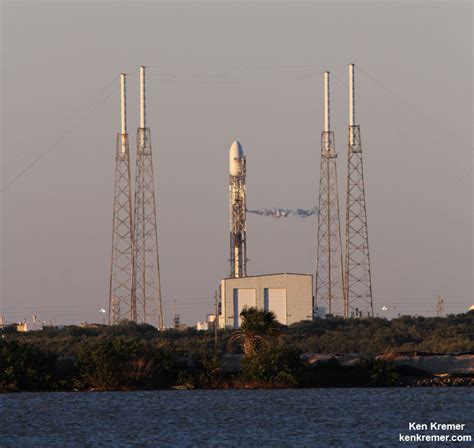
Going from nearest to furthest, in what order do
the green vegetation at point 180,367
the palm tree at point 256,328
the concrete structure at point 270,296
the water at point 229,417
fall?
1. the water at point 229,417
2. the palm tree at point 256,328
3. the green vegetation at point 180,367
4. the concrete structure at point 270,296

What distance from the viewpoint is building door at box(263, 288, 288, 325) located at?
5586 inches

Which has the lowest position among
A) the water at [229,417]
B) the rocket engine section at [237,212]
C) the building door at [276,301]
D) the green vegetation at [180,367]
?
the water at [229,417]

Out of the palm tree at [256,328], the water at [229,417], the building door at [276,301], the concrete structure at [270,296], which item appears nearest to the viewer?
the water at [229,417]

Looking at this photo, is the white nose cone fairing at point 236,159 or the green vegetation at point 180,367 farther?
the white nose cone fairing at point 236,159

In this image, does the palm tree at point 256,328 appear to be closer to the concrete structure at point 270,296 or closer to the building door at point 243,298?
the concrete structure at point 270,296

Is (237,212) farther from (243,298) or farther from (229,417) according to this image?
(229,417)

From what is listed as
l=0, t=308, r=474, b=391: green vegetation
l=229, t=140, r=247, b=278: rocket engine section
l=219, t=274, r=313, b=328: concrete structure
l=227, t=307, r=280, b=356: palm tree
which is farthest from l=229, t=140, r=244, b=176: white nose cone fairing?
l=227, t=307, r=280, b=356: palm tree

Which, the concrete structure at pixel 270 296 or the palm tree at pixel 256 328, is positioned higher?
the concrete structure at pixel 270 296

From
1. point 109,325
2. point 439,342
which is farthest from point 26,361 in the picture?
point 439,342

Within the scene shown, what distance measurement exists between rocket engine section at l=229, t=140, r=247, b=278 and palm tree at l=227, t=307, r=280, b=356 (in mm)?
40428

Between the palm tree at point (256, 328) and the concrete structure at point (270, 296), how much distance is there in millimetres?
Result: 35500

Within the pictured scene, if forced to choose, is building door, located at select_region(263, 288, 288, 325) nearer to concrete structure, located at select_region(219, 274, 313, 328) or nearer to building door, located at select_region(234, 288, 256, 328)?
concrete structure, located at select_region(219, 274, 313, 328)

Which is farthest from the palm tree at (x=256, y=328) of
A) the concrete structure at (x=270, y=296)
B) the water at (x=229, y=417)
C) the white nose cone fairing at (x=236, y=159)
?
the white nose cone fairing at (x=236, y=159)

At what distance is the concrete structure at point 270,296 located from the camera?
462ft
